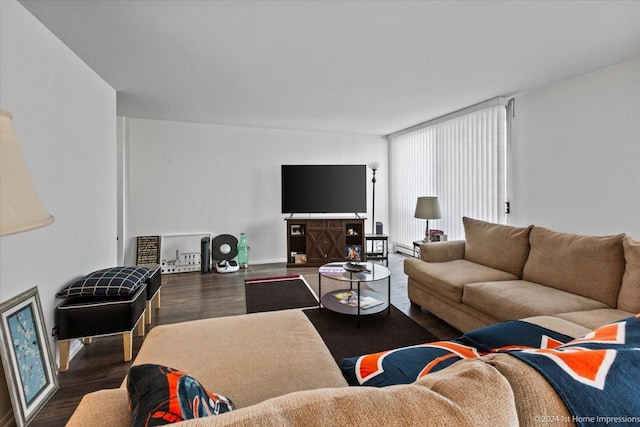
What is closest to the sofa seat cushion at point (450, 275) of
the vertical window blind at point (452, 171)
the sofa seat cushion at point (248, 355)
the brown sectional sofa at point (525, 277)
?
the brown sectional sofa at point (525, 277)

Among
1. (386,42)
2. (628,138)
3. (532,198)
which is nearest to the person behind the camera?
(386,42)

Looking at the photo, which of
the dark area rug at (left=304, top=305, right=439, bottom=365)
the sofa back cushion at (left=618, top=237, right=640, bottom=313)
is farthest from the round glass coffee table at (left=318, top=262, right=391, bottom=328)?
the sofa back cushion at (left=618, top=237, right=640, bottom=313)

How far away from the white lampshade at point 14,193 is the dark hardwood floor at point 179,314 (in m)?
1.63

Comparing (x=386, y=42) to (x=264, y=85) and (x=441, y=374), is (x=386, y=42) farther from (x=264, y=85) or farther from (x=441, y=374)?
(x=441, y=374)

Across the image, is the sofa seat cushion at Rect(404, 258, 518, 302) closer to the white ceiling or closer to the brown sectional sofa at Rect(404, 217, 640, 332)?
the brown sectional sofa at Rect(404, 217, 640, 332)

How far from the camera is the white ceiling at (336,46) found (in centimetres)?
197

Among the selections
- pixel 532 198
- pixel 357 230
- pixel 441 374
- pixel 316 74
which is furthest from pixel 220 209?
pixel 441 374

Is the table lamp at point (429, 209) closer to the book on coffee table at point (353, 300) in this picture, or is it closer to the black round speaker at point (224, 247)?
the book on coffee table at point (353, 300)

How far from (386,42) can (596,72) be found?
2281 mm

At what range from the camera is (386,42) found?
2.39 m

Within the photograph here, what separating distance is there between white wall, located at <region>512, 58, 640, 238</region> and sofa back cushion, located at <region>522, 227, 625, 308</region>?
2.77ft

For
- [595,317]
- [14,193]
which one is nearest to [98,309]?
[14,193]

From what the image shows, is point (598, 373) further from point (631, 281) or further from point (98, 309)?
point (98, 309)

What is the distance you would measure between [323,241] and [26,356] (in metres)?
4.01
